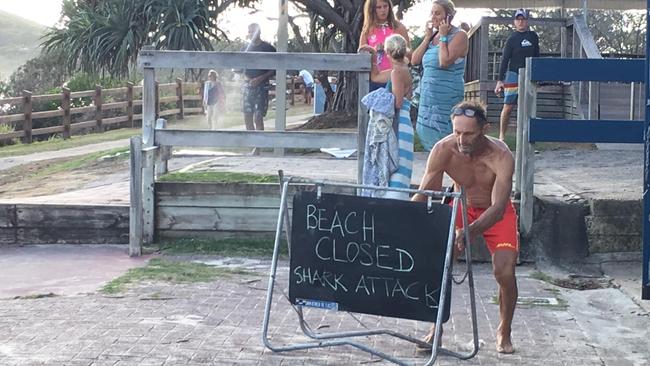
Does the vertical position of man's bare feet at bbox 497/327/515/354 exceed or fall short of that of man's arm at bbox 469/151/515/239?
it falls short

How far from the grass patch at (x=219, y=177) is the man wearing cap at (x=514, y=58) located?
327 centimetres

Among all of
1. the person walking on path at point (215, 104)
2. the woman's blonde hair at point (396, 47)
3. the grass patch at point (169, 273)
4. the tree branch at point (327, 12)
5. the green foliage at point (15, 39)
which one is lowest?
the grass patch at point (169, 273)

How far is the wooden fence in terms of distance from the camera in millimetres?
24422

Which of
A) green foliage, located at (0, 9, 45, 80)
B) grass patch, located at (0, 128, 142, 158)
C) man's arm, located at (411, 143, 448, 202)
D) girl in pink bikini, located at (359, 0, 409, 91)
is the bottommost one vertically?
grass patch, located at (0, 128, 142, 158)

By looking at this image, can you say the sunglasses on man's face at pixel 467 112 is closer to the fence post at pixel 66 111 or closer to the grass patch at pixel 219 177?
the grass patch at pixel 219 177

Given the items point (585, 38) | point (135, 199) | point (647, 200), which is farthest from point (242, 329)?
point (585, 38)

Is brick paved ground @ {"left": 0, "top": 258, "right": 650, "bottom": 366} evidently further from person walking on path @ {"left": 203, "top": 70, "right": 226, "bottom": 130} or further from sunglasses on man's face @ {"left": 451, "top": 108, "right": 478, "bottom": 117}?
person walking on path @ {"left": 203, "top": 70, "right": 226, "bottom": 130}

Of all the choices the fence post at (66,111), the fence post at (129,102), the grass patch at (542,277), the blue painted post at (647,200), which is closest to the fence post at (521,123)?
the grass patch at (542,277)

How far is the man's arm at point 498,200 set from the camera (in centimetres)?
581

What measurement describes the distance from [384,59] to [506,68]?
10.6ft

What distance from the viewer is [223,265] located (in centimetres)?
845

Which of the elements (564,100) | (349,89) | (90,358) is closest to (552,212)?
(90,358)

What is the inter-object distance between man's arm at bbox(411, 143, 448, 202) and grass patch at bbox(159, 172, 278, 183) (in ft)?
11.7

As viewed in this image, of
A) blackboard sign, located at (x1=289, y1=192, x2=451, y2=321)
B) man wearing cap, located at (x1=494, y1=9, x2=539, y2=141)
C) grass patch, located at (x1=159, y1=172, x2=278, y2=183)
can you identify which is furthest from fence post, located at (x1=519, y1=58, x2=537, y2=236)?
blackboard sign, located at (x1=289, y1=192, x2=451, y2=321)
